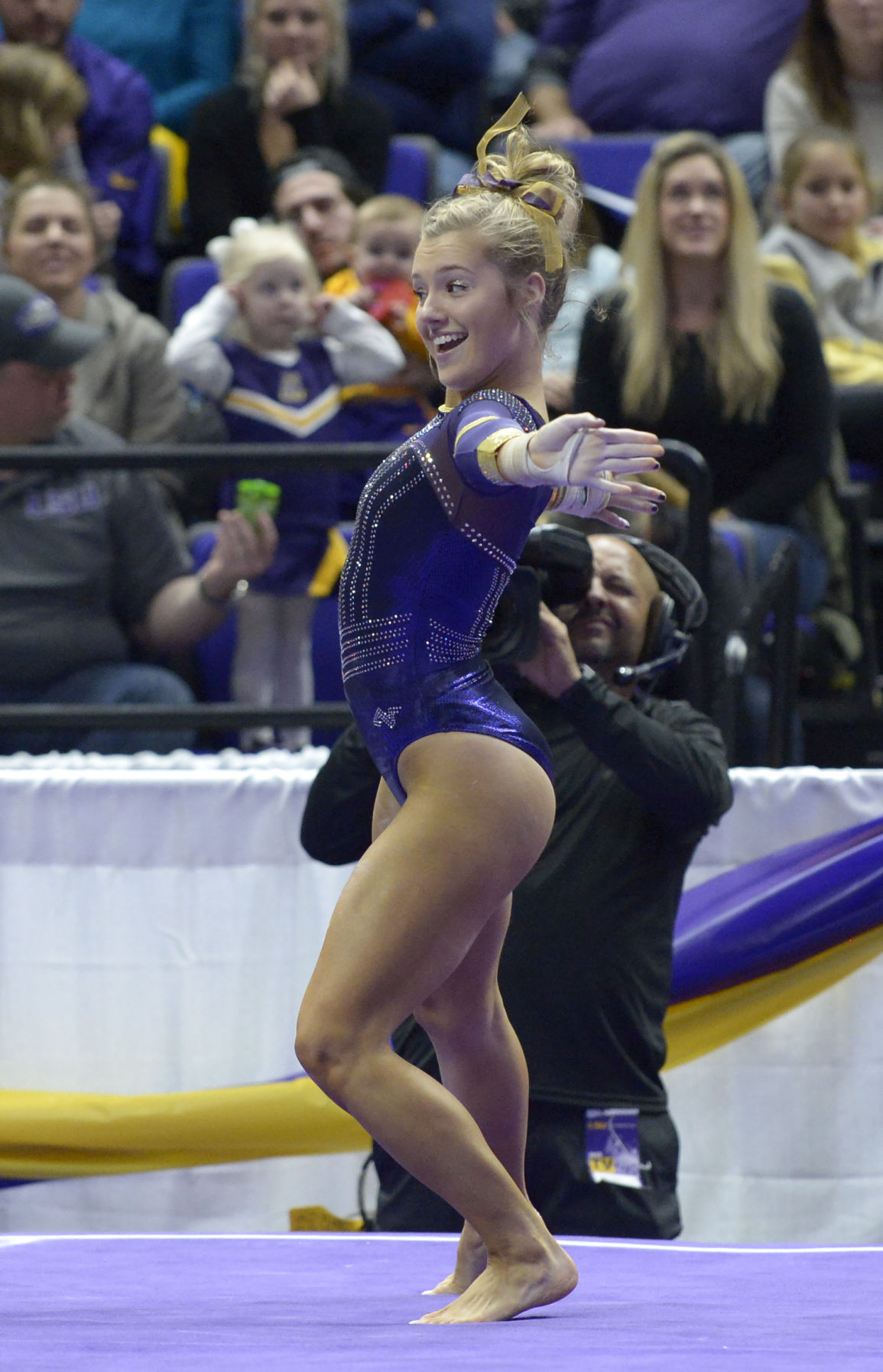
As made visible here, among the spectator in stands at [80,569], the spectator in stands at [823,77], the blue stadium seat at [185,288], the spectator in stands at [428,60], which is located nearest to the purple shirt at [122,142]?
the blue stadium seat at [185,288]

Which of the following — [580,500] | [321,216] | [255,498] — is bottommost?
[580,500]

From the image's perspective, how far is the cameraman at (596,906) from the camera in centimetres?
271

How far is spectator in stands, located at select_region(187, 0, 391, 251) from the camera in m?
5.86

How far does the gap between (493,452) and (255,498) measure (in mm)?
2151

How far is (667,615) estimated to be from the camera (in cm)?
291

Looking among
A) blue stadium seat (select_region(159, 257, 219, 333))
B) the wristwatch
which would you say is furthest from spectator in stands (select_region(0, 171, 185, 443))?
the wristwatch

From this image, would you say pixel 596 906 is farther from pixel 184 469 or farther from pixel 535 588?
pixel 184 469

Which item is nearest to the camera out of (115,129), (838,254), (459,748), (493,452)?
(493,452)

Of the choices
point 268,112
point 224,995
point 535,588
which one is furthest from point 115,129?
point 535,588

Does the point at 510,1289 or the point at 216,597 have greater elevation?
the point at 216,597

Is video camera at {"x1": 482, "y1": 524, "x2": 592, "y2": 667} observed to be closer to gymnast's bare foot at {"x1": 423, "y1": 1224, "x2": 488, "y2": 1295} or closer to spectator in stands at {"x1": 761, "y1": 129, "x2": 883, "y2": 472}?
gymnast's bare foot at {"x1": 423, "y1": 1224, "x2": 488, "y2": 1295}

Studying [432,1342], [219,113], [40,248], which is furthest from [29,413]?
[432,1342]

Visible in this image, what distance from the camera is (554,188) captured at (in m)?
2.21

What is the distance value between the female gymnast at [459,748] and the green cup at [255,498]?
1851 millimetres
